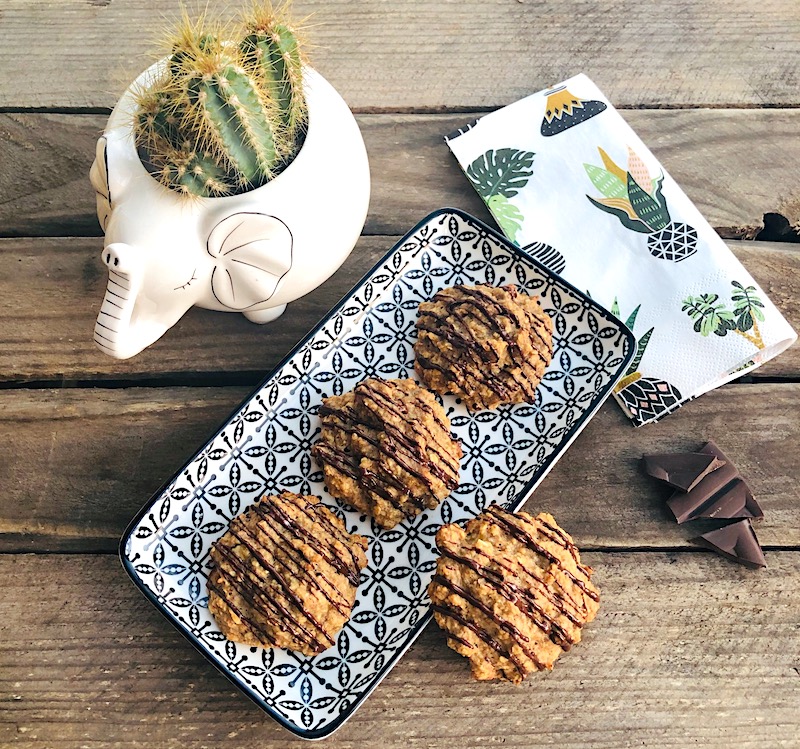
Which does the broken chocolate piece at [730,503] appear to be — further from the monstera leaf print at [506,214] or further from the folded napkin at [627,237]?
the monstera leaf print at [506,214]

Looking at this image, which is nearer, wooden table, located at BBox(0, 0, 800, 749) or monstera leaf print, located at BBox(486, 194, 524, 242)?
wooden table, located at BBox(0, 0, 800, 749)

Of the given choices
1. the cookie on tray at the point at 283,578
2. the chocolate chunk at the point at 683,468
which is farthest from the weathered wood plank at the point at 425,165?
the cookie on tray at the point at 283,578

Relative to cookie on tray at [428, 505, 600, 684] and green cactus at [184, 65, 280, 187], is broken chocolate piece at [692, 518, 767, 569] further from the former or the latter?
green cactus at [184, 65, 280, 187]

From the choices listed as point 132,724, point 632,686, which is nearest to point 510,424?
point 632,686

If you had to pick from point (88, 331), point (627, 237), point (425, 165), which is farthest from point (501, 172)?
point (88, 331)

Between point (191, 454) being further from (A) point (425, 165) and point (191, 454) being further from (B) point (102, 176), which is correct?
(A) point (425, 165)

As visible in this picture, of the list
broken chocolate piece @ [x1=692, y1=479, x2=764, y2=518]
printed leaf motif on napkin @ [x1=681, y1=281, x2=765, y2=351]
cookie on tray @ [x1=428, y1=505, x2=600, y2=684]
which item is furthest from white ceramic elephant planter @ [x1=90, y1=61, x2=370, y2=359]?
broken chocolate piece @ [x1=692, y1=479, x2=764, y2=518]

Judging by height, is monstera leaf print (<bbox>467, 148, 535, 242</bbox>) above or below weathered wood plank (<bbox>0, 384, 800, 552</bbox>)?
above

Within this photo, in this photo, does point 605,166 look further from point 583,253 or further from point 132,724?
point 132,724
